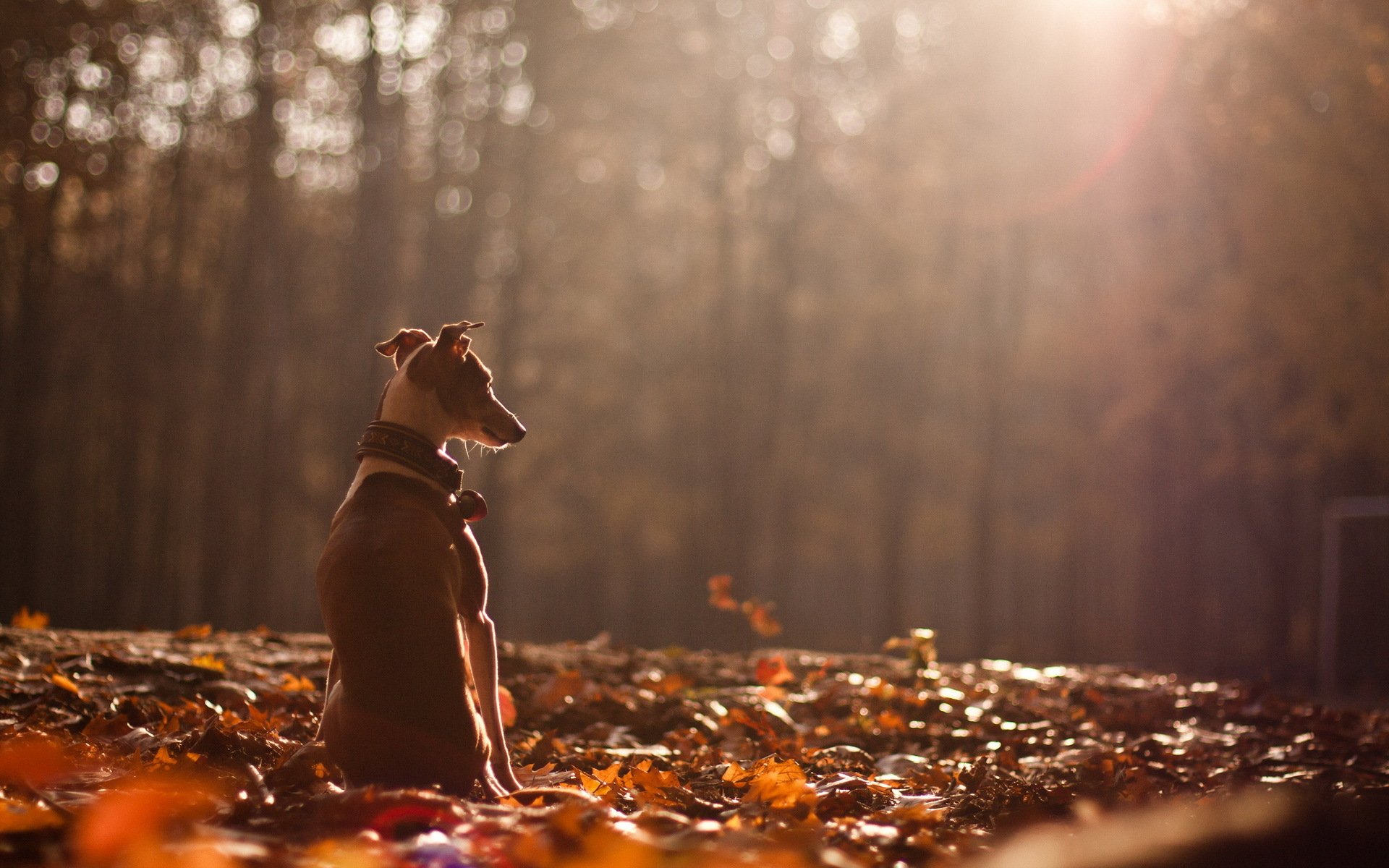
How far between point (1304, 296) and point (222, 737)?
61.5 feet

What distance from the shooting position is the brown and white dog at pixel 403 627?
426 cm

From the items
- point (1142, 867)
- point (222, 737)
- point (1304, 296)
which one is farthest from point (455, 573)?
point (1304, 296)

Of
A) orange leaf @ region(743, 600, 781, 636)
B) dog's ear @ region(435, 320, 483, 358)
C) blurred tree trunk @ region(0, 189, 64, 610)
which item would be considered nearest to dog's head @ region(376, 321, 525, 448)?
dog's ear @ region(435, 320, 483, 358)

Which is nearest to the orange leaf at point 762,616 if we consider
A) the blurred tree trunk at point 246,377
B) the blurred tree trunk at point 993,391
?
the blurred tree trunk at point 246,377

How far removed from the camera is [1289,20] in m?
19.6

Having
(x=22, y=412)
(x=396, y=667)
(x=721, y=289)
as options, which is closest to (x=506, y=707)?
(x=396, y=667)

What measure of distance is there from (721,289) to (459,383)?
2433 cm

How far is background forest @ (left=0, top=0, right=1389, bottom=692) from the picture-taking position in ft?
75.7

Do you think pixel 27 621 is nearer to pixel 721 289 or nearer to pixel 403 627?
pixel 403 627

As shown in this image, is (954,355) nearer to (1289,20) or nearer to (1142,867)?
(1289,20)

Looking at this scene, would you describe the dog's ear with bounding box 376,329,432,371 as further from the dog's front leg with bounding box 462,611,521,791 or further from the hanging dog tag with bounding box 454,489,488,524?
the dog's front leg with bounding box 462,611,521,791

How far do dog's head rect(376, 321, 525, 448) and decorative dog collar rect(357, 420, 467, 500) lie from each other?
228 millimetres

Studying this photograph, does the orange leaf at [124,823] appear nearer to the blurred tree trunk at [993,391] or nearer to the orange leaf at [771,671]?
the orange leaf at [771,671]

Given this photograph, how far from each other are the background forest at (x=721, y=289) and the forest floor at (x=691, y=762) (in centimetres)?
1358
